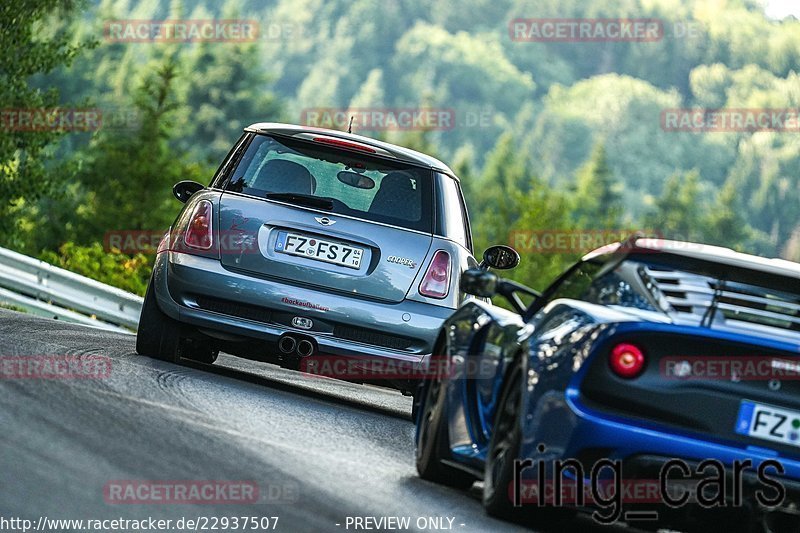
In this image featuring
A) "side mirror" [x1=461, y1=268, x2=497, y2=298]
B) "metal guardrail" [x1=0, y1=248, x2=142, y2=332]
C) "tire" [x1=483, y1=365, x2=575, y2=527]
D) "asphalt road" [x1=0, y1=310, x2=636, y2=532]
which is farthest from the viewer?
"metal guardrail" [x1=0, y1=248, x2=142, y2=332]

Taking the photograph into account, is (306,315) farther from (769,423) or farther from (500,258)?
(769,423)

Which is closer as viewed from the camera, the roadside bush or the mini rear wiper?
the mini rear wiper

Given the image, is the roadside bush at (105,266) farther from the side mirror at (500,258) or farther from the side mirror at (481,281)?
the side mirror at (481,281)

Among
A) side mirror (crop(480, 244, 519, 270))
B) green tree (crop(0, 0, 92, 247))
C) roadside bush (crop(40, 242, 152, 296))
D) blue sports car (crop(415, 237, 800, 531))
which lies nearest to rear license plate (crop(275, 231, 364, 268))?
side mirror (crop(480, 244, 519, 270))

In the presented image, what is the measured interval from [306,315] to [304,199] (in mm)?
751

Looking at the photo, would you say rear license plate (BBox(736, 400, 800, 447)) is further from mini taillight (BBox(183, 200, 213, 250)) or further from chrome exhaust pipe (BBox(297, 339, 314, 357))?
mini taillight (BBox(183, 200, 213, 250))

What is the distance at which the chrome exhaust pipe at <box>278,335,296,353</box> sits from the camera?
32.7 ft

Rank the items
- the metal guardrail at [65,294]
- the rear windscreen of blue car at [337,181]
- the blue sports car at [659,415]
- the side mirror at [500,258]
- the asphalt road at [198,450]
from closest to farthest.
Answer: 1. the asphalt road at [198,450]
2. the blue sports car at [659,415]
3. the rear windscreen of blue car at [337,181]
4. the side mirror at [500,258]
5. the metal guardrail at [65,294]

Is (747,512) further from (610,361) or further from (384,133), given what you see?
(384,133)

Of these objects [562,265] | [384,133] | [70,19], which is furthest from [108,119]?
[384,133]

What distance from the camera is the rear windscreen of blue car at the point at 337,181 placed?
10203 millimetres

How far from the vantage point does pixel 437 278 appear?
Result: 10.1m

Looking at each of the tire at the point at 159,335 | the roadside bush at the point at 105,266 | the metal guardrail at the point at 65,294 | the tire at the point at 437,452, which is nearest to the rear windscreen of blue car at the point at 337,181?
the tire at the point at 159,335

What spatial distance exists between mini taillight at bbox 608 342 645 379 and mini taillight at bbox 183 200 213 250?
15.3 ft
